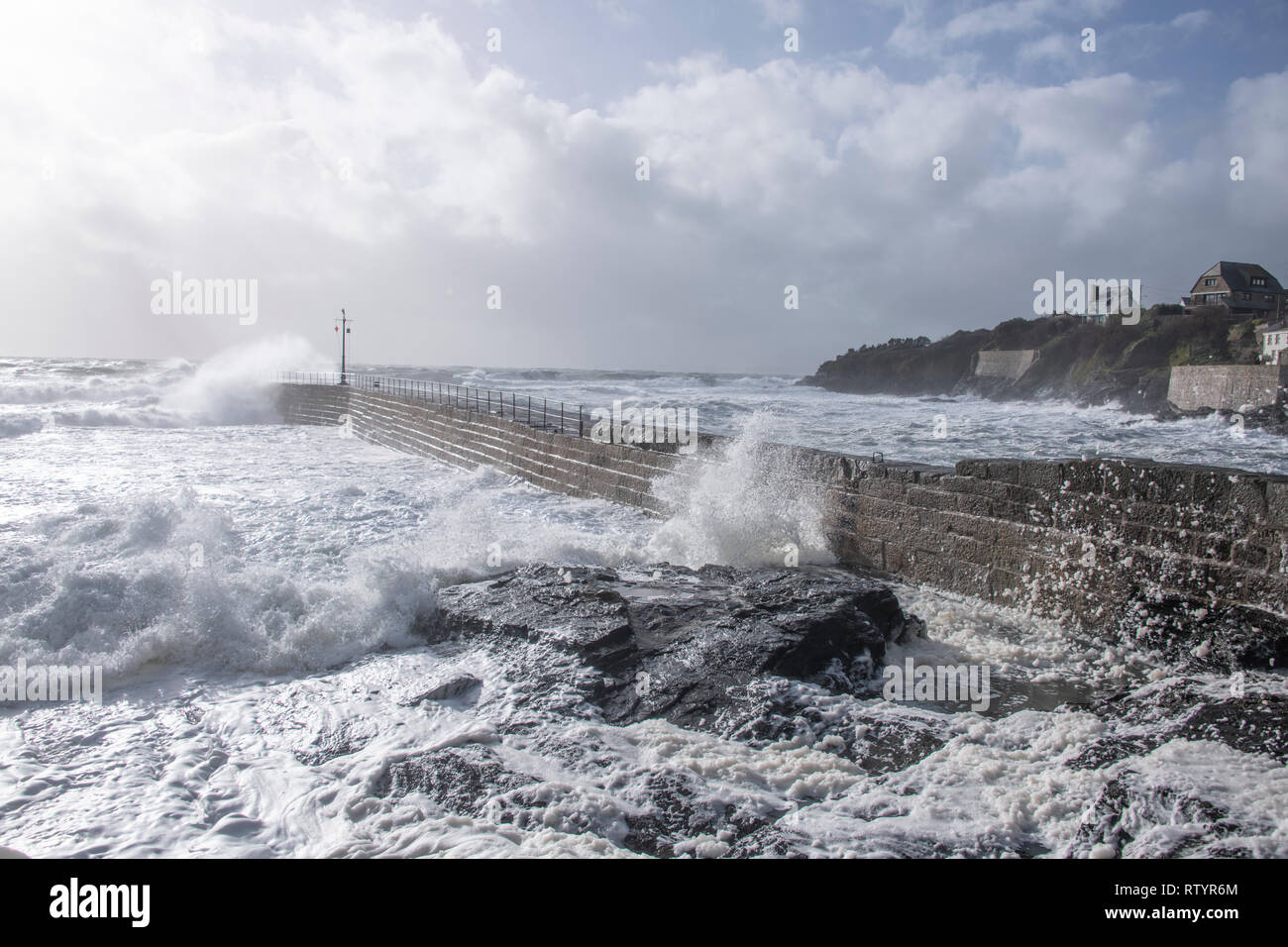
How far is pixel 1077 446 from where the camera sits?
73.8ft

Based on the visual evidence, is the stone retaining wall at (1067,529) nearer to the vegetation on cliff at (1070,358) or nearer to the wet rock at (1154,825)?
the wet rock at (1154,825)

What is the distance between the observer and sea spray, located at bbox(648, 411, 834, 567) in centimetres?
820

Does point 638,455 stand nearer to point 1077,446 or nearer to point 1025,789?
point 1025,789

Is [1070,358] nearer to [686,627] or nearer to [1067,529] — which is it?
[1067,529]

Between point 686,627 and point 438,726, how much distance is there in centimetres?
187

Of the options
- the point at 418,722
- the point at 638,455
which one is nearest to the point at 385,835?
the point at 418,722

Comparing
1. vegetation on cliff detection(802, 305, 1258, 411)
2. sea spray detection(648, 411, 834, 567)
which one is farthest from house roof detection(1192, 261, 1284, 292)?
sea spray detection(648, 411, 834, 567)

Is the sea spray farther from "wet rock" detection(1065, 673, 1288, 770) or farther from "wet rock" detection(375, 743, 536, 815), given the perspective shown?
"wet rock" detection(375, 743, 536, 815)

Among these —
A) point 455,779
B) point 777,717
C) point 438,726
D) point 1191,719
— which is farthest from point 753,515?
point 455,779

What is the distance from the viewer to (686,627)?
5.36 meters

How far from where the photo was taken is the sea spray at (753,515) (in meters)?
8.20

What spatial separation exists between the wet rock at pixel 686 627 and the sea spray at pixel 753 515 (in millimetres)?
1336

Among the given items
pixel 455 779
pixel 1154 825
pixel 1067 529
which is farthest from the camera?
pixel 1067 529

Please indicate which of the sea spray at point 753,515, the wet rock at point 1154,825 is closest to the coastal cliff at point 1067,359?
the sea spray at point 753,515
